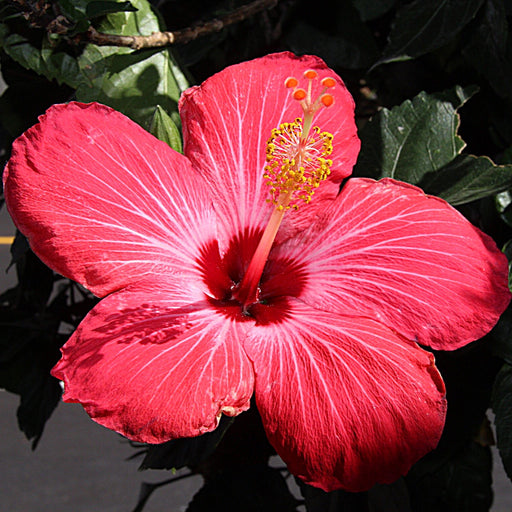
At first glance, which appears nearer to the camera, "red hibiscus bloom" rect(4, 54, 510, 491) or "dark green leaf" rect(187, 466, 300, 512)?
"red hibiscus bloom" rect(4, 54, 510, 491)

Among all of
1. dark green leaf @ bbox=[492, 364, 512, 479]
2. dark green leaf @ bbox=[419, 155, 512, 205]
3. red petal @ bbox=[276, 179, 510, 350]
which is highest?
dark green leaf @ bbox=[419, 155, 512, 205]

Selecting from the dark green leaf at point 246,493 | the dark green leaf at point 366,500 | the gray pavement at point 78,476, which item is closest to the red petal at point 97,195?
the dark green leaf at point 366,500

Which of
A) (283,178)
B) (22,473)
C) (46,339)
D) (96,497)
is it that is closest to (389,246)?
(283,178)

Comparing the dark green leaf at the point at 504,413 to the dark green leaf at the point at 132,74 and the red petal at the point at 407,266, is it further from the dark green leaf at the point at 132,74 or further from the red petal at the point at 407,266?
the dark green leaf at the point at 132,74

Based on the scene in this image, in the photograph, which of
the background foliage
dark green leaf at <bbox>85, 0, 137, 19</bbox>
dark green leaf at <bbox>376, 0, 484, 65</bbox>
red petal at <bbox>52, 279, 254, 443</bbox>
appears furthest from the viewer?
dark green leaf at <bbox>376, 0, 484, 65</bbox>

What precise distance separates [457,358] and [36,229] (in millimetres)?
570

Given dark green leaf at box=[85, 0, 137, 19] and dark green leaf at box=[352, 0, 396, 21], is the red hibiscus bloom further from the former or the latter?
dark green leaf at box=[352, 0, 396, 21]

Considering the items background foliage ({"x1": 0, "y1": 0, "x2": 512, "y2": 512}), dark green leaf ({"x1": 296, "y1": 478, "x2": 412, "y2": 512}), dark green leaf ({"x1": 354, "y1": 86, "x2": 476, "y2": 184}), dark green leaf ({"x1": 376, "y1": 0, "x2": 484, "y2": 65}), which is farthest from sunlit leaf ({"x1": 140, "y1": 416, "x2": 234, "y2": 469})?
dark green leaf ({"x1": 376, "y1": 0, "x2": 484, "y2": 65})

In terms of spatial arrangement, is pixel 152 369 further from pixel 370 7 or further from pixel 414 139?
pixel 370 7

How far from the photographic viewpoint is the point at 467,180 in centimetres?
72

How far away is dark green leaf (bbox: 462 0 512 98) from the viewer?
86 centimetres

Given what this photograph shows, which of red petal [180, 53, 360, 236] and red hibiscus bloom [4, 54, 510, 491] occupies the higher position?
red petal [180, 53, 360, 236]

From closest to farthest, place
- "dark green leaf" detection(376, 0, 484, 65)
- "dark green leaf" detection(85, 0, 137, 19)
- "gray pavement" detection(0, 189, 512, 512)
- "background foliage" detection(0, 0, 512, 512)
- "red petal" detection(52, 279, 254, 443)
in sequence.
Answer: "red petal" detection(52, 279, 254, 443), "dark green leaf" detection(85, 0, 137, 19), "background foliage" detection(0, 0, 512, 512), "dark green leaf" detection(376, 0, 484, 65), "gray pavement" detection(0, 189, 512, 512)

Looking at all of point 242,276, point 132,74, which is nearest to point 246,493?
point 242,276
